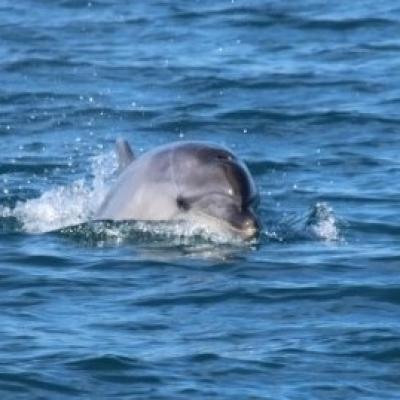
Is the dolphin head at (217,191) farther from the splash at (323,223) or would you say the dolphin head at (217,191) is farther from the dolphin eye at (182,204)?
the splash at (323,223)

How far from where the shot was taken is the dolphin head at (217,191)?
1658cm

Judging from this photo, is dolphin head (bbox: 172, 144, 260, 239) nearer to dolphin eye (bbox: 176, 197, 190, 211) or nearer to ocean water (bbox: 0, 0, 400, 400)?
dolphin eye (bbox: 176, 197, 190, 211)

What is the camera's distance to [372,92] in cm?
2467

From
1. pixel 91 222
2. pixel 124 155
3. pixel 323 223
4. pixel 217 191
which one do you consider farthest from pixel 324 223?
pixel 91 222

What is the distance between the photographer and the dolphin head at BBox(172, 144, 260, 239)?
16578 mm

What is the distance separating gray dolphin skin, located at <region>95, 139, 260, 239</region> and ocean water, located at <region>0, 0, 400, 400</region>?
0.20 meters

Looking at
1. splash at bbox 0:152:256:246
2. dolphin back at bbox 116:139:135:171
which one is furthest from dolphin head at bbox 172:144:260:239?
dolphin back at bbox 116:139:135:171

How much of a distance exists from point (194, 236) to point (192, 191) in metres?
0.37

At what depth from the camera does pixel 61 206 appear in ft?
60.9

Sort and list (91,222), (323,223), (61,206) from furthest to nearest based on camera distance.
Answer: (61,206), (323,223), (91,222)

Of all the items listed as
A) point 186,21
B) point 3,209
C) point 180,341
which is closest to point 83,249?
point 3,209

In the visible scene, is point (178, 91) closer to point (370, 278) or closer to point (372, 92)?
point (372, 92)

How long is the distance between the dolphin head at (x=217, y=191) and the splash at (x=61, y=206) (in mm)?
1309

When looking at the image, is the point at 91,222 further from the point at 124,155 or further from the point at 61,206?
the point at 61,206
